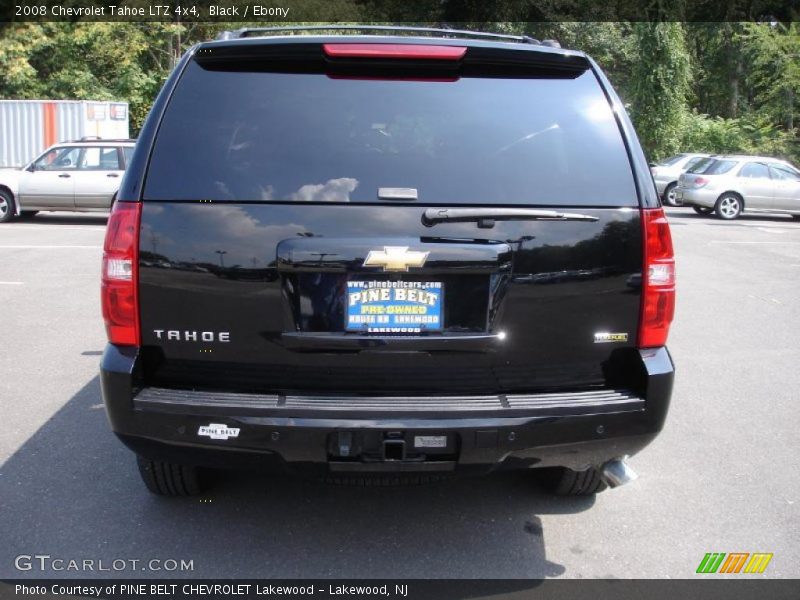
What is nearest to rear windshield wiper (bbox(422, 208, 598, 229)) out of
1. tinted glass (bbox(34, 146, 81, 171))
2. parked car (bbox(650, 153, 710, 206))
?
tinted glass (bbox(34, 146, 81, 171))

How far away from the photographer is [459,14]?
37250 millimetres

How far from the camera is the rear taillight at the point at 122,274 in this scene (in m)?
Answer: 2.96

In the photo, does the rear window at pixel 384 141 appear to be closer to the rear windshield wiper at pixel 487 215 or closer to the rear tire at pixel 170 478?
the rear windshield wiper at pixel 487 215

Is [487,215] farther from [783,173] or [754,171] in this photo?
[783,173]

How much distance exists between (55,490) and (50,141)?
950 inches

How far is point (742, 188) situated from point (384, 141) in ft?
62.0

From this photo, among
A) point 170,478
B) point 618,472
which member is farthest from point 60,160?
point 618,472

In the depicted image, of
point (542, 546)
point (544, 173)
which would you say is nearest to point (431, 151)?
point (544, 173)

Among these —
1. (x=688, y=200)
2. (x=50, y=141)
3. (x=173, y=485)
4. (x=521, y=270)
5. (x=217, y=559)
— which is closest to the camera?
(x=521, y=270)

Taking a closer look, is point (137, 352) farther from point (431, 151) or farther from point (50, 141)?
point (50, 141)

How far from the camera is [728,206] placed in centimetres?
1992

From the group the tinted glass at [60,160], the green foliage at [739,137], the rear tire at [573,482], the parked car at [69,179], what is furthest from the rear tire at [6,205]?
the green foliage at [739,137]

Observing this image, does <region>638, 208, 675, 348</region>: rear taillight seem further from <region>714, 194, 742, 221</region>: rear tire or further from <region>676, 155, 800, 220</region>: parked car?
<region>714, 194, 742, 221</region>: rear tire

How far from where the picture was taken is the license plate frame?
2957 mm
